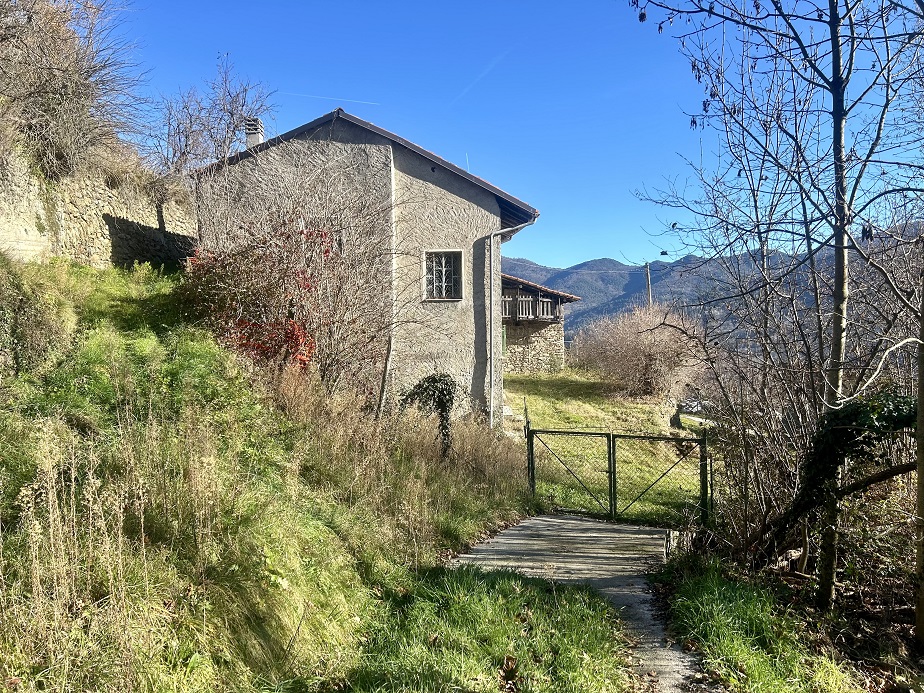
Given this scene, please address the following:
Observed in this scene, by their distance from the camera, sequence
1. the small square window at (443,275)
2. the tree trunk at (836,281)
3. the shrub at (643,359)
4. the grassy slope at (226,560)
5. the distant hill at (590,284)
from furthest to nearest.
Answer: the distant hill at (590,284), the shrub at (643,359), the small square window at (443,275), the tree trunk at (836,281), the grassy slope at (226,560)

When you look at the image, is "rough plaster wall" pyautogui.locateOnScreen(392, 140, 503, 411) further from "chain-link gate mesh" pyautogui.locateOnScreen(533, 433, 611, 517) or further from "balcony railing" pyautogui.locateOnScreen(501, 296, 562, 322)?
"balcony railing" pyautogui.locateOnScreen(501, 296, 562, 322)

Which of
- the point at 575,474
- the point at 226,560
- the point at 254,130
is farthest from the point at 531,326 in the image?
the point at 226,560

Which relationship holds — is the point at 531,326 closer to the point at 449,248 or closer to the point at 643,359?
the point at 643,359

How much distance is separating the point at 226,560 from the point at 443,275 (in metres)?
9.61

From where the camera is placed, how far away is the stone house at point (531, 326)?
2381cm

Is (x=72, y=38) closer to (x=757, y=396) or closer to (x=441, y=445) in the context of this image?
(x=441, y=445)

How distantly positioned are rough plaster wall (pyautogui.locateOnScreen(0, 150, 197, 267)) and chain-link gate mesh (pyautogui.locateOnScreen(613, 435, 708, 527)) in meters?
10.7

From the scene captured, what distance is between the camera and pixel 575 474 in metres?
10.3

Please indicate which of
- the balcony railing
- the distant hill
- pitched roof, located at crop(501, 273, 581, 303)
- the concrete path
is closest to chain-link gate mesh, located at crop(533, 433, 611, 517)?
the concrete path

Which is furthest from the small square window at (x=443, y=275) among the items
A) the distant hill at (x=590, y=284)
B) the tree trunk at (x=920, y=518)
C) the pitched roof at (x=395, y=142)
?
the distant hill at (x=590, y=284)

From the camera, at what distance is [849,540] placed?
412 centimetres

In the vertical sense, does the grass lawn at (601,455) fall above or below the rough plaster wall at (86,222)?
below

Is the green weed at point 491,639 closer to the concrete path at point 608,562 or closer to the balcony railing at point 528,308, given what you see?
the concrete path at point 608,562

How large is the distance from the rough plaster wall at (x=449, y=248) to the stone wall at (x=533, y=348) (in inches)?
454
